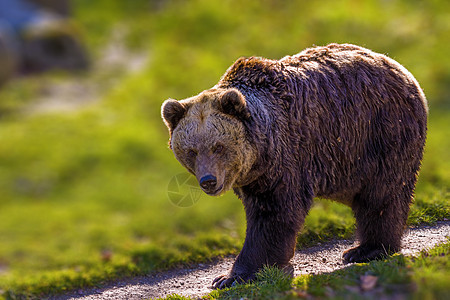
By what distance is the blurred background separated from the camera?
34.0 feet

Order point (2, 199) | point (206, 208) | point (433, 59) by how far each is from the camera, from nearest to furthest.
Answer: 1. point (206, 208)
2. point (2, 199)
3. point (433, 59)

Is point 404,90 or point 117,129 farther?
point 117,129

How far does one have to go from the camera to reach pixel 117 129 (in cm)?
1939

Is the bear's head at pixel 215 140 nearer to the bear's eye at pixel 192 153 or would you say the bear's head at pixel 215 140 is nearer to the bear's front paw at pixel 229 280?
the bear's eye at pixel 192 153

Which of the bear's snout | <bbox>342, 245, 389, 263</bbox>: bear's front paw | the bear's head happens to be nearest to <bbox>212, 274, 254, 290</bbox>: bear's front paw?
the bear's head

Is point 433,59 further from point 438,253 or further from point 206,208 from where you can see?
point 438,253

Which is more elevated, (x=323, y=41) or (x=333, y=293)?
(x=323, y=41)

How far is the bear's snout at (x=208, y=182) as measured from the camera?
592cm

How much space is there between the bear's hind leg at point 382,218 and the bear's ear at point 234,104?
2005mm

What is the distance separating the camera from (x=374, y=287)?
5105 mm

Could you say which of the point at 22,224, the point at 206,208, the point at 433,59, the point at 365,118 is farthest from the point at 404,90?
the point at 433,59

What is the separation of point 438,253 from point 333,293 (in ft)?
4.69

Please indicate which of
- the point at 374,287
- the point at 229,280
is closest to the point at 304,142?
the point at 229,280

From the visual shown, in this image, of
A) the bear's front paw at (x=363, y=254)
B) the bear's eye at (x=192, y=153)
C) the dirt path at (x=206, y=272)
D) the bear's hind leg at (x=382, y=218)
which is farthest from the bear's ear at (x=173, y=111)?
the bear's front paw at (x=363, y=254)
